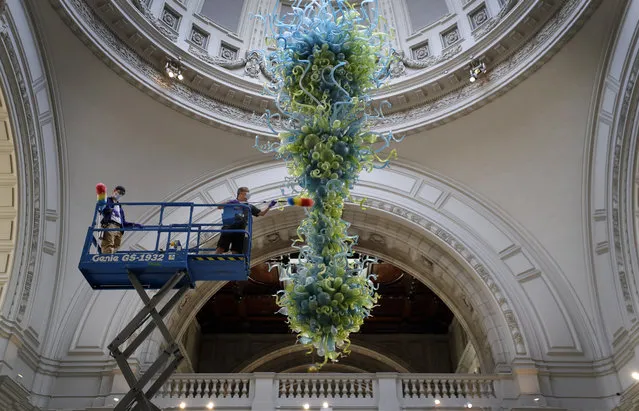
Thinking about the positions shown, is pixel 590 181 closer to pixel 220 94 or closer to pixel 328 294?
pixel 220 94

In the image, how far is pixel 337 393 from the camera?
34.9 ft

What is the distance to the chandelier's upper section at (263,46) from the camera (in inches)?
447

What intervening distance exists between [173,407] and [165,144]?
17.3 feet

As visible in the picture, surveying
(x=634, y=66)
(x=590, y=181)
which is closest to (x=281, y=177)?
(x=590, y=181)

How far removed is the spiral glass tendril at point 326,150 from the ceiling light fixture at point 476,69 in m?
7.53

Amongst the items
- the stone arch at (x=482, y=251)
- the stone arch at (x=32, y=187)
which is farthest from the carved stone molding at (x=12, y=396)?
the stone arch at (x=482, y=251)

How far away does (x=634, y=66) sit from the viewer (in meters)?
9.46

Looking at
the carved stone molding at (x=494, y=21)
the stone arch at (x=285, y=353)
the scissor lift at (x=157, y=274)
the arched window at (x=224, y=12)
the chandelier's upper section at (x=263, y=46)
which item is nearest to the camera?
the scissor lift at (x=157, y=274)

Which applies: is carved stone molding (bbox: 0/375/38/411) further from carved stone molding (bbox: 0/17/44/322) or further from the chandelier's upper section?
the chandelier's upper section

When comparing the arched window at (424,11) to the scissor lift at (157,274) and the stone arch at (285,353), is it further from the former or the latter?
the stone arch at (285,353)

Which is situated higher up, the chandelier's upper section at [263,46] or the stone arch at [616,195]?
the chandelier's upper section at [263,46]

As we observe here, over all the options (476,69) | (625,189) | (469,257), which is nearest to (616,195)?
(625,189)

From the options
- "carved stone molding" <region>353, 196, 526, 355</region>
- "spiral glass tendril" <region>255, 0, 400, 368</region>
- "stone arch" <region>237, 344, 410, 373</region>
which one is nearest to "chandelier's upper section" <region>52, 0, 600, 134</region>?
"carved stone molding" <region>353, 196, 526, 355</region>

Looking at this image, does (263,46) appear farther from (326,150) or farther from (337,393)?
(326,150)
